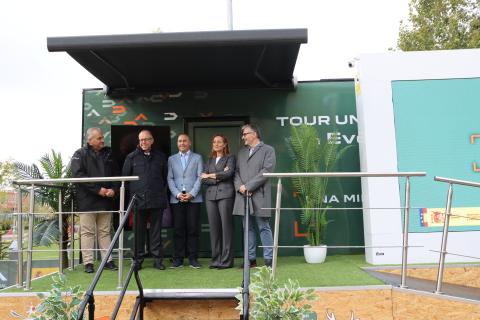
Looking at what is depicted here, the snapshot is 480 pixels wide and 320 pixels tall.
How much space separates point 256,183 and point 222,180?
48 centimetres

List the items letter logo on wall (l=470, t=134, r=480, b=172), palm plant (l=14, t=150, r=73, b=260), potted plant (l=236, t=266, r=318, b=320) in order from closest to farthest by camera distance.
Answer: potted plant (l=236, t=266, r=318, b=320) < letter logo on wall (l=470, t=134, r=480, b=172) < palm plant (l=14, t=150, r=73, b=260)

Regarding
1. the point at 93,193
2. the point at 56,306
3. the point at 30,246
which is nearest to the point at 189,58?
the point at 93,193

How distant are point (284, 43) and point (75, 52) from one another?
2322 mm

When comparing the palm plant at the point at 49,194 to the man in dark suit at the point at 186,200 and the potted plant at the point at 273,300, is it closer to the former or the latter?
the man in dark suit at the point at 186,200

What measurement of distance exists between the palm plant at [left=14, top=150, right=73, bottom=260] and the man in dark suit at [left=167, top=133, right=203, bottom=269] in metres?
1.49

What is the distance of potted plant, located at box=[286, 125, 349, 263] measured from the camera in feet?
19.3

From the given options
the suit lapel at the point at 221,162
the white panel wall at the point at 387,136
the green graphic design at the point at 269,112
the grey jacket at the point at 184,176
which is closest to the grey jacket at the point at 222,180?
the suit lapel at the point at 221,162

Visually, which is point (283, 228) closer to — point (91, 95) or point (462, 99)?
point (462, 99)

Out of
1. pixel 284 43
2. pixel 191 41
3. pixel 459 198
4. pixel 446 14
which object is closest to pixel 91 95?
pixel 191 41

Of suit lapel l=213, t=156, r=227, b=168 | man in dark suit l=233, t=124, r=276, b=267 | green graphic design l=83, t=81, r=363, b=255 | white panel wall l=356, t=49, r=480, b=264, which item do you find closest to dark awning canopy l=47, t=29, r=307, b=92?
green graphic design l=83, t=81, r=363, b=255

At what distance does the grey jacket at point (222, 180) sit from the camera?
525 cm

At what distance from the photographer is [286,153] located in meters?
6.69

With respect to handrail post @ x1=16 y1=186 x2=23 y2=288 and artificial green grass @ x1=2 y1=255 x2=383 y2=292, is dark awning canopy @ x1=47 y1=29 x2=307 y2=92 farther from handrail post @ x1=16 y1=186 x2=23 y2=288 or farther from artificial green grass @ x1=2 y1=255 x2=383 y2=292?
artificial green grass @ x1=2 y1=255 x2=383 y2=292

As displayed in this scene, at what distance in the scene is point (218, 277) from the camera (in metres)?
4.66
